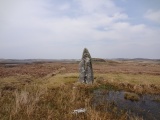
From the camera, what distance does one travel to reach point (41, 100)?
39.2 feet

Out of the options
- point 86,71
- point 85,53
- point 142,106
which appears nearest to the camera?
point 142,106

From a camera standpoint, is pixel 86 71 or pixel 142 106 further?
pixel 86 71

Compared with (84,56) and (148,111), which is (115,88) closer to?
(84,56)

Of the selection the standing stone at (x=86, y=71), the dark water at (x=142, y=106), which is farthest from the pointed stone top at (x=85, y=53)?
the dark water at (x=142, y=106)

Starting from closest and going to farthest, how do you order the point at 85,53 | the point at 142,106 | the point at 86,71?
the point at 142,106
the point at 86,71
the point at 85,53

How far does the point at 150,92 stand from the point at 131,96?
12.3ft

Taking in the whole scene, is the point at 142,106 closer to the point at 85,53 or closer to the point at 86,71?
the point at 86,71

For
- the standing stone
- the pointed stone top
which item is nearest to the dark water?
the standing stone

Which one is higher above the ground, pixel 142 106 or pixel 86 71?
pixel 86 71

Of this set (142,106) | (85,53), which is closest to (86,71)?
(85,53)

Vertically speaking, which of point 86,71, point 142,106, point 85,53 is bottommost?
point 142,106

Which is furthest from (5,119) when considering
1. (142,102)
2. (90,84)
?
(90,84)

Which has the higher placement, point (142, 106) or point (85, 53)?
point (85, 53)

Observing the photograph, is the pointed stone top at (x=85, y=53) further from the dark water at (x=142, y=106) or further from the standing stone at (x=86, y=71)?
the dark water at (x=142, y=106)
